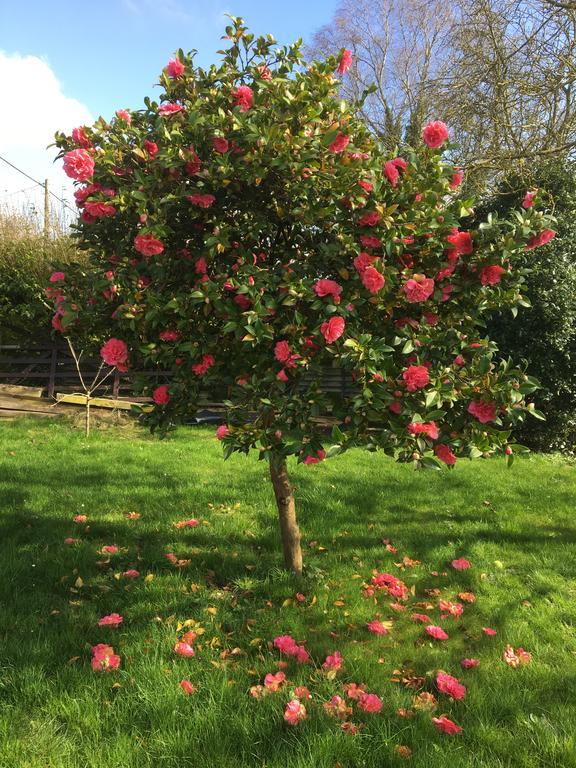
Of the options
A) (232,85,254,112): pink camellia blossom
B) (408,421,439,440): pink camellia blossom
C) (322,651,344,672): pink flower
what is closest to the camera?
(408,421,439,440): pink camellia blossom

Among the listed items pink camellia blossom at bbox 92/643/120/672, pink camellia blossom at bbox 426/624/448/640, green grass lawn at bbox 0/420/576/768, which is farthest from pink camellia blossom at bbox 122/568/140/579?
pink camellia blossom at bbox 426/624/448/640

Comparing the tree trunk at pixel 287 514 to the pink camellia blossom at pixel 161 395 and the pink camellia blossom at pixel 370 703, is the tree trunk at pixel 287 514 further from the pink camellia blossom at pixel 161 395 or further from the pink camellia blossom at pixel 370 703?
the pink camellia blossom at pixel 370 703

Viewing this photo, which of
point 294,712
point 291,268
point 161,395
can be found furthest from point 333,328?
point 294,712

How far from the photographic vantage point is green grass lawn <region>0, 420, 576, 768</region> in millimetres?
2365

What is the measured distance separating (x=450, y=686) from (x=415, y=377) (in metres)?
1.60

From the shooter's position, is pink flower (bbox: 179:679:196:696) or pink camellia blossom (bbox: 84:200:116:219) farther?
pink camellia blossom (bbox: 84:200:116:219)

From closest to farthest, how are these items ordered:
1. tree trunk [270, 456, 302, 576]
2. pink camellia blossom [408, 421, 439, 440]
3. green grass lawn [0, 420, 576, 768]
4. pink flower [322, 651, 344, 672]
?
green grass lawn [0, 420, 576, 768], pink camellia blossom [408, 421, 439, 440], pink flower [322, 651, 344, 672], tree trunk [270, 456, 302, 576]

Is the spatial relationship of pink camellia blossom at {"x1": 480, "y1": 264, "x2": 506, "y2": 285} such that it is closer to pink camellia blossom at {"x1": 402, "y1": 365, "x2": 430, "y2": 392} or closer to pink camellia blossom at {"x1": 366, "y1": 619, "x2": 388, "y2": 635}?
pink camellia blossom at {"x1": 402, "y1": 365, "x2": 430, "y2": 392}

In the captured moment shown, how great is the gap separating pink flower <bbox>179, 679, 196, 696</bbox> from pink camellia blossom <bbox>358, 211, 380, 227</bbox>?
8.41 feet

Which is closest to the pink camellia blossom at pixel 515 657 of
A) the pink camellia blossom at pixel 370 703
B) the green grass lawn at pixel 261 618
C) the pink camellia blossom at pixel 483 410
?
the green grass lawn at pixel 261 618

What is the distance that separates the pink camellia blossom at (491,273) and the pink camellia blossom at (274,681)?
2414 millimetres

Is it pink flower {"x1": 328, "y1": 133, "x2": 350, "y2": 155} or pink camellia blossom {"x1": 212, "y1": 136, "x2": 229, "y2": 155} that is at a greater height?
pink flower {"x1": 328, "y1": 133, "x2": 350, "y2": 155}

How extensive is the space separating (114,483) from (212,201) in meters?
4.26

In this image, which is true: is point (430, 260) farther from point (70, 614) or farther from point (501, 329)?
point (501, 329)
